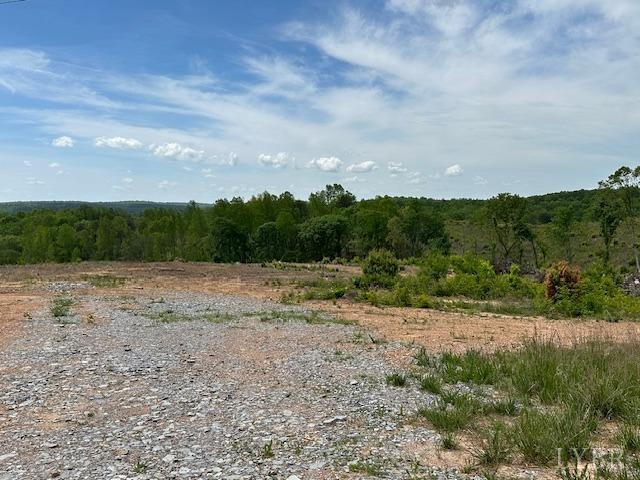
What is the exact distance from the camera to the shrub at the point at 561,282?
18.3 meters

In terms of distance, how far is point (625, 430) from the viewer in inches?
215

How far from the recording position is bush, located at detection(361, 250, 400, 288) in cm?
2384

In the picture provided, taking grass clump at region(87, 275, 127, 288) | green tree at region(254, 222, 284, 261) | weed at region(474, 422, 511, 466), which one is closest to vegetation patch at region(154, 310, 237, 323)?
grass clump at region(87, 275, 127, 288)

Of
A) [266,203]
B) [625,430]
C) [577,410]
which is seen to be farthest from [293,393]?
[266,203]

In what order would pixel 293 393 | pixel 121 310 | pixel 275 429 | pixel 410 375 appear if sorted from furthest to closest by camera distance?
pixel 121 310
pixel 410 375
pixel 293 393
pixel 275 429

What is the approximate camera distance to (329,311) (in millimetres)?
16781

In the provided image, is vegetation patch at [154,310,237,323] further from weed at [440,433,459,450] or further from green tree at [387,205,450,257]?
green tree at [387,205,450,257]

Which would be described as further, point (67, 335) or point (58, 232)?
point (58, 232)

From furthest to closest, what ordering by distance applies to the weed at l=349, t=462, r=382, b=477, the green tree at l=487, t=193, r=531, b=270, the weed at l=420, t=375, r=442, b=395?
the green tree at l=487, t=193, r=531, b=270
the weed at l=420, t=375, r=442, b=395
the weed at l=349, t=462, r=382, b=477

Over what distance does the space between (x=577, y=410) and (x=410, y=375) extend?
2.77m

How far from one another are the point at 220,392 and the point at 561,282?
15166mm

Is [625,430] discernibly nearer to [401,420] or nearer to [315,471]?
[401,420]

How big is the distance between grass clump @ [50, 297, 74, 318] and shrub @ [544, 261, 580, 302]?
16.2 metres

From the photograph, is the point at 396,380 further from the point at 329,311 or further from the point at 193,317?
the point at 329,311
